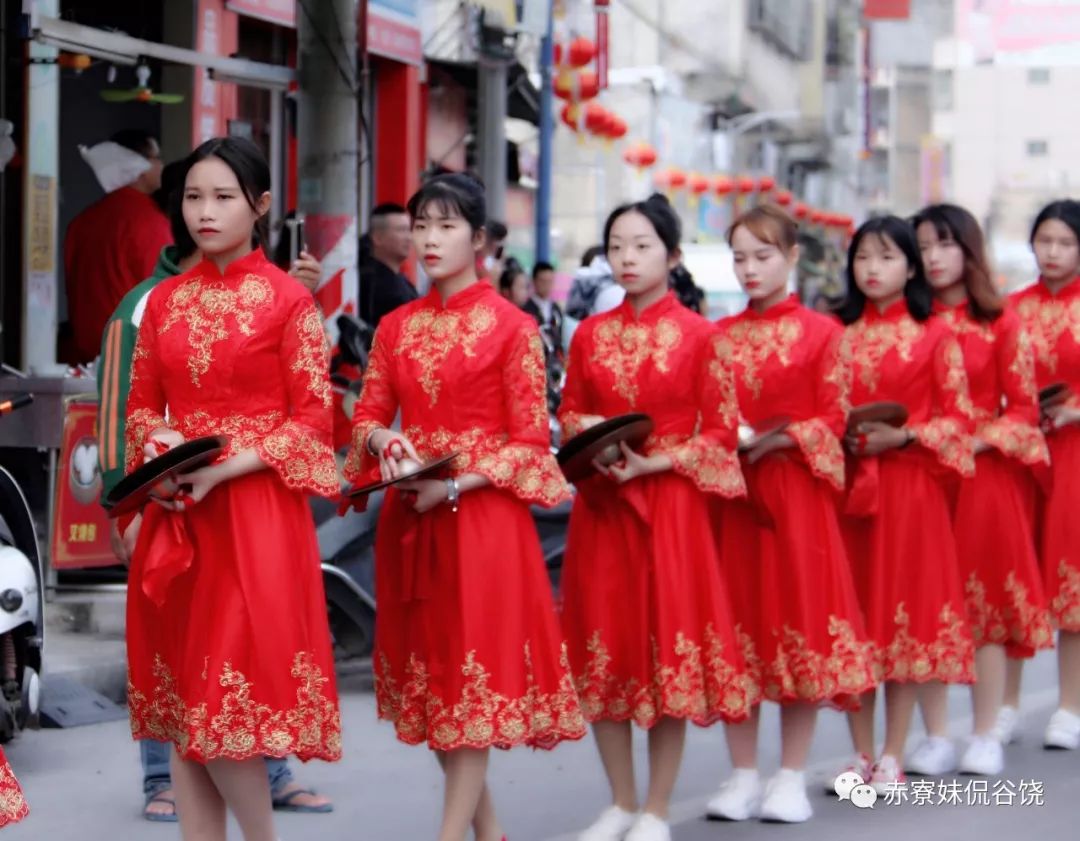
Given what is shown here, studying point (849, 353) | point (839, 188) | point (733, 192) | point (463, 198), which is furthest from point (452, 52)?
point (839, 188)

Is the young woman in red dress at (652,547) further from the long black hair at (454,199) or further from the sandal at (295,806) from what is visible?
the sandal at (295,806)

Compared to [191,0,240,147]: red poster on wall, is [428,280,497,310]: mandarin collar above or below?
below

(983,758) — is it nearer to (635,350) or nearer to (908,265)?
(908,265)

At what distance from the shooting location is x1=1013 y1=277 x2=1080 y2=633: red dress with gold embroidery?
7.44 metres

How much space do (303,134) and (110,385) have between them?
5039mm

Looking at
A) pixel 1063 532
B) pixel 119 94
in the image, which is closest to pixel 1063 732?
pixel 1063 532

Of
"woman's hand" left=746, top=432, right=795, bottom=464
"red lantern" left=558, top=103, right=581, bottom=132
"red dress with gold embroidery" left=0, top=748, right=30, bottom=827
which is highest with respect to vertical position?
"red lantern" left=558, top=103, right=581, bottom=132

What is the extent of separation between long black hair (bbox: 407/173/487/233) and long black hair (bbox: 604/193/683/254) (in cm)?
62

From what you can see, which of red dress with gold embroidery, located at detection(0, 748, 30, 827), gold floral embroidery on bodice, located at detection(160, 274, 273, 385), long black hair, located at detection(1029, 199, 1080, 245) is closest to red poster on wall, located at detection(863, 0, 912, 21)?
long black hair, located at detection(1029, 199, 1080, 245)

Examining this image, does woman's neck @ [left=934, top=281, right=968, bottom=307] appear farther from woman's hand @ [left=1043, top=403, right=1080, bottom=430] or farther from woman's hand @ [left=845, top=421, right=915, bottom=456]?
woman's hand @ [left=845, top=421, right=915, bottom=456]

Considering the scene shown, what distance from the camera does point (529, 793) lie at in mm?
6566

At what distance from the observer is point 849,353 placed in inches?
261

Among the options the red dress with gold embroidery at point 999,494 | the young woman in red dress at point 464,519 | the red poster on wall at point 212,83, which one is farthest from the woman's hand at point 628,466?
the red poster on wall at point 212,83

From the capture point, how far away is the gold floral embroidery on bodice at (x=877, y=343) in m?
6.62
